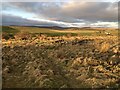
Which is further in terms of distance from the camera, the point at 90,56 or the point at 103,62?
Answer: the point at 90,56

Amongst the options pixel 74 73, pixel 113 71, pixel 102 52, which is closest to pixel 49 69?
pixel 74 73

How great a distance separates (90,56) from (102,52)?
181 cm

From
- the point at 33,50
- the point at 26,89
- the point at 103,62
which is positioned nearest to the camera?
the point at 26,89

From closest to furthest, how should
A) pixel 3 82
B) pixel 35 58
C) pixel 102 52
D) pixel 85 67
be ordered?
pixel 3 82
pixel 85 67
pixel 35 58
pixel 102 52

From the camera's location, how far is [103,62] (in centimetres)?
1705

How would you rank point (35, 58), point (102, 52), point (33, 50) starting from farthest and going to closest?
point (33, 50) → point (102, 52) → point (35, 58)

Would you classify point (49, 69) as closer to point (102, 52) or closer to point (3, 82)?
point (3, 82)

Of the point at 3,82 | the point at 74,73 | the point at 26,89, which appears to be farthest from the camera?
the point at 74,73

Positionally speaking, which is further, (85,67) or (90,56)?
(90,56)

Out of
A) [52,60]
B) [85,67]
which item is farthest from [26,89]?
[52,60]

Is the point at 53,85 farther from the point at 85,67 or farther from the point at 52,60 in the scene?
the point at 52,60

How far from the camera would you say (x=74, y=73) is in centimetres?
1487

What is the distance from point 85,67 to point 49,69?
85.8 inches

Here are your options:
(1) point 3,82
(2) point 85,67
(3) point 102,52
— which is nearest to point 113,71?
(2) point 85,67
